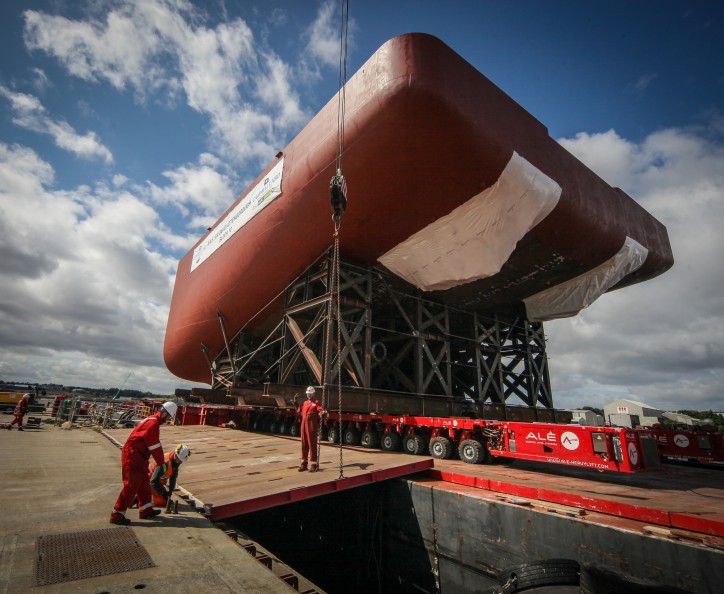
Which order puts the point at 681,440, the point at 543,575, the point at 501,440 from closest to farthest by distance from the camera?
the point at 543,575, the point at 501,440, the point at 681,440

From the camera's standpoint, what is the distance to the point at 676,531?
13.5ft

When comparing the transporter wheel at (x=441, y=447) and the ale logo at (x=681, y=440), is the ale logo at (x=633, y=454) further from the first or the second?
the ale logo at (x=681, y=440)

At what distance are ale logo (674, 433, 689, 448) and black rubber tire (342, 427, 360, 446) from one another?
304 inches

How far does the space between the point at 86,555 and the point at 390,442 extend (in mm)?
7531

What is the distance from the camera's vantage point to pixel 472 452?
26.3 ft

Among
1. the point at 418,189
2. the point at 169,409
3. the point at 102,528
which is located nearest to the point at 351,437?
the point at 418,189

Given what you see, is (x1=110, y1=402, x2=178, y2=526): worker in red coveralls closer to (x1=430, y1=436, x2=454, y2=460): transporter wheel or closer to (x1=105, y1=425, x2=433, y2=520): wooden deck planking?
(x1=105, y1=425, x2=433, y2=520): wooden deck planking

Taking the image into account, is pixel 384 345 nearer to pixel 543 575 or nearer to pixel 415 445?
pixel 415 445

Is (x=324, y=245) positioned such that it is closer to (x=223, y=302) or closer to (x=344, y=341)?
(x=344, y=341)

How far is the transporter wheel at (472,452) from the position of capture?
7922mm

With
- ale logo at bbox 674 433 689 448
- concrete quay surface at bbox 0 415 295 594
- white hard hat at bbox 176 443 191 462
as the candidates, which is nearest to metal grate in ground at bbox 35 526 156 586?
concrete quay surface at bbox 0 415 295 594

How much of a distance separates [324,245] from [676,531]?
981 centimetres

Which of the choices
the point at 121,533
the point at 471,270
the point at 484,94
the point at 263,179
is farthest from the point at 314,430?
the point at 263,179

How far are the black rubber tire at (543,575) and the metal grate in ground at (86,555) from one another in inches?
120
